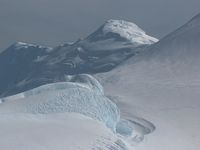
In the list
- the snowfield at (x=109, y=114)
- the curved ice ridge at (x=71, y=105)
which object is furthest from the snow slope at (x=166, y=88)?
the curved ice ridge at (x=71, y=105)

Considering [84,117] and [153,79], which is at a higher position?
[84,117]

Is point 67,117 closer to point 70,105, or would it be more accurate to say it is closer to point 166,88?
point 70,105

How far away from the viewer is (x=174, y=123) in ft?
126

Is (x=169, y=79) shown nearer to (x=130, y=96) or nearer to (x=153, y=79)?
(x=153, y=79)

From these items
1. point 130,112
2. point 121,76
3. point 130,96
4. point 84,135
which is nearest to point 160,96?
point 130,96

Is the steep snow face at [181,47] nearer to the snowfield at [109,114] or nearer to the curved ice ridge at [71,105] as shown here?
the snowfield at [109,114]

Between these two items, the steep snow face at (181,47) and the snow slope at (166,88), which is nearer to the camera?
the snow slope at (166,88)

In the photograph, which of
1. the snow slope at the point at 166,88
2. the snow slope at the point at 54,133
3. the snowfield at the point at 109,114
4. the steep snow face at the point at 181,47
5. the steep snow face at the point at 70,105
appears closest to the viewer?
the snow slope at the point at 54,133

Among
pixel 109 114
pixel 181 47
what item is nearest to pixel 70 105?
pixel 109 114

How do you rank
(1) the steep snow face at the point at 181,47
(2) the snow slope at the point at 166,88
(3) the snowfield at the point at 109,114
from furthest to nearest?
(1) the steep snow face at the point at 181,47 → (2) the snow slope at the point at 166,88 → (3) the snowfield at the point at 109,114

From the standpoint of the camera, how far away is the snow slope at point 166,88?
A: 3472 cm

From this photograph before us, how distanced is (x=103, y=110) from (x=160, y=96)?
24.1m

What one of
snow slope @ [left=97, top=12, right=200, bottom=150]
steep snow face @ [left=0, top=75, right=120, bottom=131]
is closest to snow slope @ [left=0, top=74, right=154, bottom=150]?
steep snow face @ [left=0, top=75, right=120, bottom=131]

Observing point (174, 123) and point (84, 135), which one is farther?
point (174, 123)
